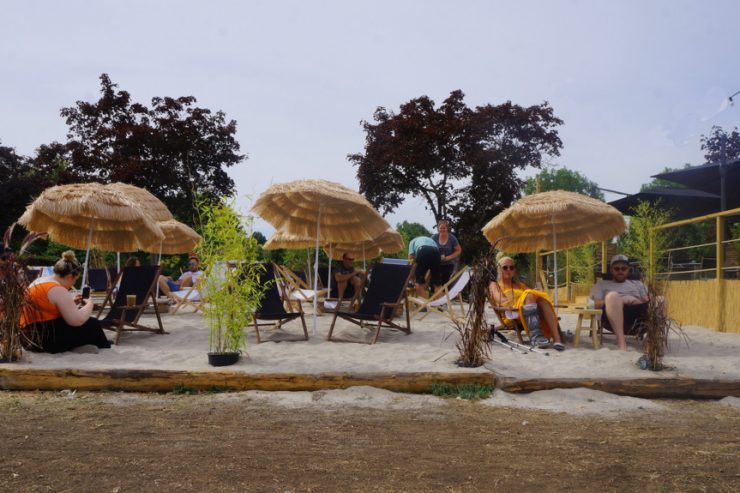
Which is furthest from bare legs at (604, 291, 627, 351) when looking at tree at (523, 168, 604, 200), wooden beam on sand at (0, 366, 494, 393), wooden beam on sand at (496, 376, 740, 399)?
tree at (523, 168, 604, 200)

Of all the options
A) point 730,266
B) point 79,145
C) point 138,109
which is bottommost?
point 730,266

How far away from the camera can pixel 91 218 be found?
7762mm

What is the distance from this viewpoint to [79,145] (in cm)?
1792

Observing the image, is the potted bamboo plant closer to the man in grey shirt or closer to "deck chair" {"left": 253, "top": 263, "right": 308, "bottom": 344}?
"deck chair" {"left": 253, "top": 263, "right": 308, "bottom": 344}

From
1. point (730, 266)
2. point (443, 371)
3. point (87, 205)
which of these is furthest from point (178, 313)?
point (730, 266)

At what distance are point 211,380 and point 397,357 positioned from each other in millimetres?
1598

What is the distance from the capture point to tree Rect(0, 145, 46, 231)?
19.7 meters

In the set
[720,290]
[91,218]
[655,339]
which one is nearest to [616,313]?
[655,339]

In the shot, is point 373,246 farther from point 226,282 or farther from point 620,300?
Result: point 226,282

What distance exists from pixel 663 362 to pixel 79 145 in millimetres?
17376

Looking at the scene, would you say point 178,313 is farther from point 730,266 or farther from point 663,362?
point 730,266

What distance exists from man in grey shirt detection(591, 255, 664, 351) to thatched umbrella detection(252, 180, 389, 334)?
2.68 m

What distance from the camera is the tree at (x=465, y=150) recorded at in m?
17.9

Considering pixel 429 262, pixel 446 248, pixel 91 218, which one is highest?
pixel 91 218
